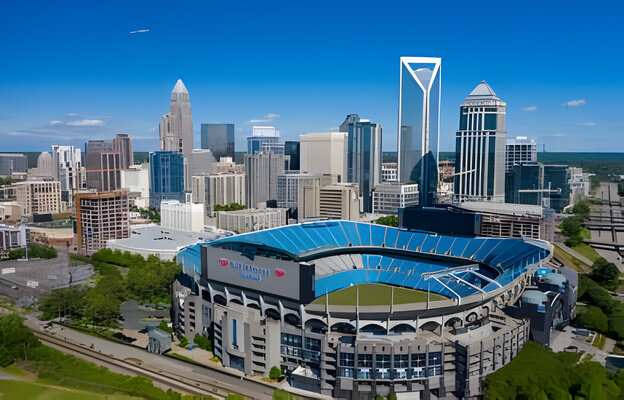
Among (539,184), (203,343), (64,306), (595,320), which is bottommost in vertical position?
(203,343)

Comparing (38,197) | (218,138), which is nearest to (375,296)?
(38,197)

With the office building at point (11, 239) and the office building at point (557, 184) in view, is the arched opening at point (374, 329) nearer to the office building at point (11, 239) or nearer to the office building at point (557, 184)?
the office building at point (11, 239)

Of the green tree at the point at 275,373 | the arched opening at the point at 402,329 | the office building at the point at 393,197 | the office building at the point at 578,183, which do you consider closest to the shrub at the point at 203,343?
the green tree at the point at 275,373

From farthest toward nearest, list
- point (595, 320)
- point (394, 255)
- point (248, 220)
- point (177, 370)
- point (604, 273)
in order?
point (248, 220)
point (604, 273)
point (394, 255)
point (595, 320)
point (177, 370)

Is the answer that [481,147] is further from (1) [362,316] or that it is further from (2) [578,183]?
(1) [362,316]

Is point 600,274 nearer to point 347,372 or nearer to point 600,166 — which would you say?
point 347,372

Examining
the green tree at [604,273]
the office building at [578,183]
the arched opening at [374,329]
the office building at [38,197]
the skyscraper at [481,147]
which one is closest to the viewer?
the arched opening at [374,329]

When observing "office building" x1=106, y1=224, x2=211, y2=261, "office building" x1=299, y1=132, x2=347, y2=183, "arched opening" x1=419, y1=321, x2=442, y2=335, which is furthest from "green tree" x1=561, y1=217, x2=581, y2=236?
"office building" x1=299, y1=132, x2=347, y2=183

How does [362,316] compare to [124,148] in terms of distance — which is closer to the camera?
[362,316]
